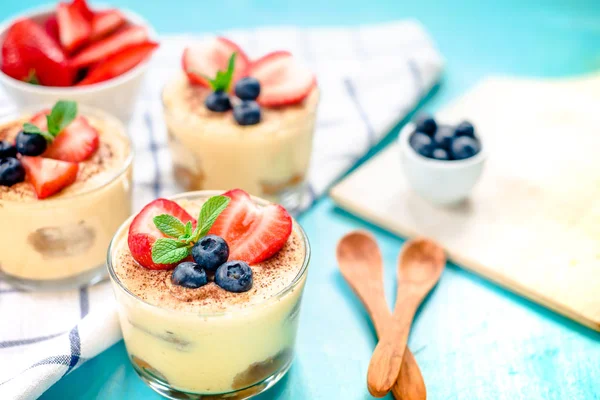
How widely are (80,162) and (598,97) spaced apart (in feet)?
6.34

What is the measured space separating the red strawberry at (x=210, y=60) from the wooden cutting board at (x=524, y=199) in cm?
50

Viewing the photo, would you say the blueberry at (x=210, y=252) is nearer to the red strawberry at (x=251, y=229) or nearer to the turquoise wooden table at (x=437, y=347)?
the red strawberry at (x=251, y=229)

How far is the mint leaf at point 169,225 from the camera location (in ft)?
5.16

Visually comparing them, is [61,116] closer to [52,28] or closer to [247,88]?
[247,88]

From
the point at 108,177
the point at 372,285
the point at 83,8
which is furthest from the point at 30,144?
the point at 372,285

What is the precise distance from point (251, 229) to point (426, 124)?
0.81 metres

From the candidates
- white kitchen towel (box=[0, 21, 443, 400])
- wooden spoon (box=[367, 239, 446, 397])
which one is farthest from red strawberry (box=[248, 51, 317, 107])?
wooden spoon (box=[367, 239, 446, 397])

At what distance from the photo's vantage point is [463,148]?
2.14 m

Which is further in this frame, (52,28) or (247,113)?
(52,28)

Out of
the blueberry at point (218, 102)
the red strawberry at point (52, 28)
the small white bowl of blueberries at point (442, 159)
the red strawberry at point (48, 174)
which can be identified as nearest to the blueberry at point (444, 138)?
the small white bowl of blueberries at point (442, 159)

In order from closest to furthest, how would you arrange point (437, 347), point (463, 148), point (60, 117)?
point (437, 347)
point (60, 117)
point (463, 148)

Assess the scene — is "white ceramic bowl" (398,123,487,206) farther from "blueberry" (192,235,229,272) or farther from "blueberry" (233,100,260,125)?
"blueberry" (192,235,229,272)

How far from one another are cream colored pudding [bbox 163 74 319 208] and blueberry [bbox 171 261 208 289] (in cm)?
62

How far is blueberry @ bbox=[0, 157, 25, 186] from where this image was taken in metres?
1.79
